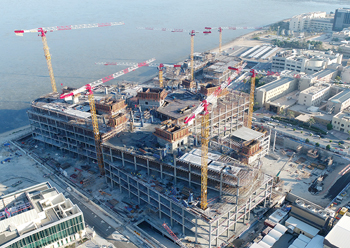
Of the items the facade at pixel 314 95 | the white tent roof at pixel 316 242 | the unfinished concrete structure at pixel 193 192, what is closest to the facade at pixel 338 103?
the facade at pixel 314 95

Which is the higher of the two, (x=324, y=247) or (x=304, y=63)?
(x=304, y=63)

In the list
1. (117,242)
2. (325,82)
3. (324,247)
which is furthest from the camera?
(325,82)

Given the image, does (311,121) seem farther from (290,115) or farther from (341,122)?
(341,122)

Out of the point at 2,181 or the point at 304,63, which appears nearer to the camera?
the point at 2,181

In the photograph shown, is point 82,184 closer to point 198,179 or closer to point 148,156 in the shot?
point 148,156

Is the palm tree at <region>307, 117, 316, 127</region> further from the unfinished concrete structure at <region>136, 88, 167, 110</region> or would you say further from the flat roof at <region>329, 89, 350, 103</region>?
the unfinished concrete structure at <region>136, 88, 167, 110</region>

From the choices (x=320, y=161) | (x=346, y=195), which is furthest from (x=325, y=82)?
(x=346, y=195)
